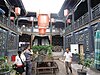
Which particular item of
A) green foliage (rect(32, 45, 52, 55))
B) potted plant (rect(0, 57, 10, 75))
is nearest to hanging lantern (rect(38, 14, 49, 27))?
potted plant (rect(0, 57, 10, 75))

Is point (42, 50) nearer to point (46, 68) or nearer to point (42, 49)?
point (42, 49)

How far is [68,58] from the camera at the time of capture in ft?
22.9

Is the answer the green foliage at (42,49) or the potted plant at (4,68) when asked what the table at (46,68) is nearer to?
the green foliage at (42,49)

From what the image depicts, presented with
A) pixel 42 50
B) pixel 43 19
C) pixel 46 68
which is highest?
pixel 43 19

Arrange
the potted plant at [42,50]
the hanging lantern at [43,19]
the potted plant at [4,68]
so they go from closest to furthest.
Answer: the potted plant at [4,68]
the hanging lantern at [43,19]
the potted plant at [42,50]

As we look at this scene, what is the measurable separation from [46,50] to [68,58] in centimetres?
372

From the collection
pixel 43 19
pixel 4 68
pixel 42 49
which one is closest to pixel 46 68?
pixel 43 19

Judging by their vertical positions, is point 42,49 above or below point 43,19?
below

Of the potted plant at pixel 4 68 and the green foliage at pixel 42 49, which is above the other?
the green foliage at pixel 42 49

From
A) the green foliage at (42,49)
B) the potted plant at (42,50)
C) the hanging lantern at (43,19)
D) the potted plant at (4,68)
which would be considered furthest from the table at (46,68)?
the potted plant at (4,68)

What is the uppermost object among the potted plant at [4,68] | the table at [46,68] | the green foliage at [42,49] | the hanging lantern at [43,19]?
the hanging lantern at [43,19]

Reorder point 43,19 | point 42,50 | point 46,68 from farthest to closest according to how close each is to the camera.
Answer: point 42,50, point 46,68, point 43,19

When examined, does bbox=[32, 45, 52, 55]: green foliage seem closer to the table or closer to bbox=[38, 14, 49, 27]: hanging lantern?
the table

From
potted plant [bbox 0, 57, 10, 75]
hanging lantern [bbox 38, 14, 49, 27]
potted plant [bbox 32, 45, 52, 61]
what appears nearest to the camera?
potted plant [bbox 0, 57, 10, 75]
